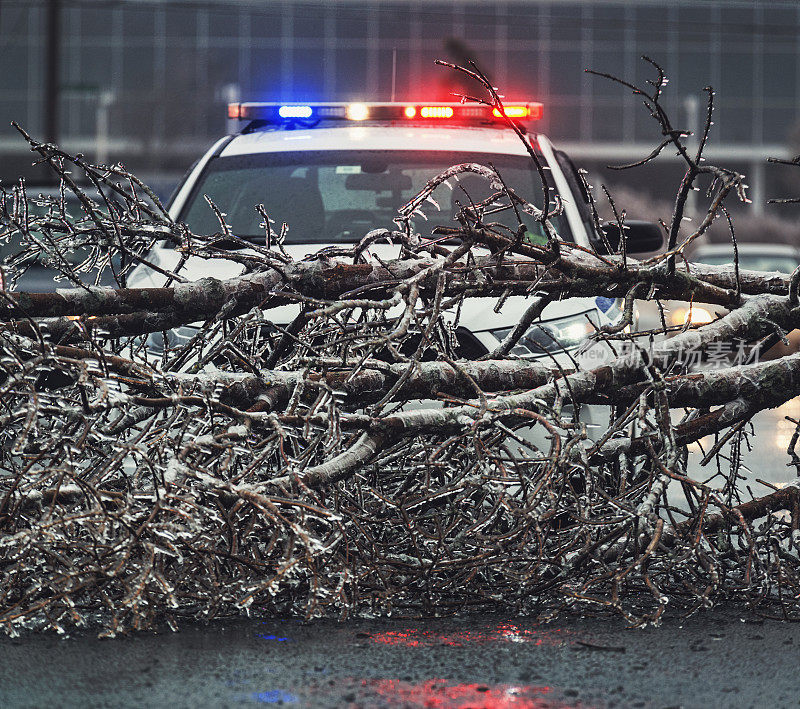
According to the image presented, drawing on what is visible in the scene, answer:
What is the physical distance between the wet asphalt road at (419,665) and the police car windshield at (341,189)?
3213 millimetres

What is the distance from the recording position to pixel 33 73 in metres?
45.4

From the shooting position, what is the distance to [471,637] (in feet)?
14.4

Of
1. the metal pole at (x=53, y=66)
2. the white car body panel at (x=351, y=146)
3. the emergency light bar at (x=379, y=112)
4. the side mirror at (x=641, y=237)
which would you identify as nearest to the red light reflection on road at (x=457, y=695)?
the white car body panel at (x=351, y=146)

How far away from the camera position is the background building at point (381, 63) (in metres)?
43.4

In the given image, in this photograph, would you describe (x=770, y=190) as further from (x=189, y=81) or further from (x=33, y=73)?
(x=33, y=73)

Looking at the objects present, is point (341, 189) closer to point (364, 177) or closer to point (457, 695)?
point (364, 177)

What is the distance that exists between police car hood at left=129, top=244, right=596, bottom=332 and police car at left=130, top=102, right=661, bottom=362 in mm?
40

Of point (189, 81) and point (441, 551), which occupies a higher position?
point (189, 81)

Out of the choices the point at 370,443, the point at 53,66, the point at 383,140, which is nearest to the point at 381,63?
the point at 53,66

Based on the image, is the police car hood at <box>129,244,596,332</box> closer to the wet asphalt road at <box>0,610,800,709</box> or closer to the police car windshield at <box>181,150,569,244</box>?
the police car windshield at <box>181,150,569,244</box>

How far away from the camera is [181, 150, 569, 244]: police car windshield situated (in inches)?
291

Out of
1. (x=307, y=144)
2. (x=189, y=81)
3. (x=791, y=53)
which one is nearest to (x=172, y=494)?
(x=307, y=144)

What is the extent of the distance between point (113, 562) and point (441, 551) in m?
1.13

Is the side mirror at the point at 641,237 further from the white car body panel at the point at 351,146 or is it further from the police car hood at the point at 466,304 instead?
the police car hood at the point at 466,304
